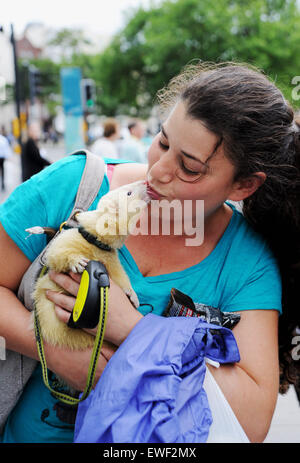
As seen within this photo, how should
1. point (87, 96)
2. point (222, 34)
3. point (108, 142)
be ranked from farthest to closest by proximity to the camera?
1. point (222, 34)
2. point (87, 96)
3. point (108, 142)

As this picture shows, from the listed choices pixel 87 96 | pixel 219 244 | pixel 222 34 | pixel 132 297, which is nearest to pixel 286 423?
pixel 219 244

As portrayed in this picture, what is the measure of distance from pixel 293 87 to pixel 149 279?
4.28 ft

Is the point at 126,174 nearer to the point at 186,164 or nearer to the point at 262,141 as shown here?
the point at 186,164

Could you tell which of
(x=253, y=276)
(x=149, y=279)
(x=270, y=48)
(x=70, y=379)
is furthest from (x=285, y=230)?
(x=270, y=48)

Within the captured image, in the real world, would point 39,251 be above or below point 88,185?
below

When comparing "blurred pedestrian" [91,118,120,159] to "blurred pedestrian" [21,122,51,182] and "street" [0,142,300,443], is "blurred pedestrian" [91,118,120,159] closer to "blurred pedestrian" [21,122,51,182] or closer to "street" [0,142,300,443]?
"blurred pedestrian" [21,122,51,182]

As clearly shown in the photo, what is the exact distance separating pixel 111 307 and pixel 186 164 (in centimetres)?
56

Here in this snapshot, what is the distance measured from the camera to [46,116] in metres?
74.2

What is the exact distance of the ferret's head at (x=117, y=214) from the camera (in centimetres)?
148

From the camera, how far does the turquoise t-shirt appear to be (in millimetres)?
1513

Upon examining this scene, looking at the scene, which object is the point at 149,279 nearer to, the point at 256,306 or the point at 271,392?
the point at 256,306

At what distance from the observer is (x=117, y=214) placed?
1.53 meters

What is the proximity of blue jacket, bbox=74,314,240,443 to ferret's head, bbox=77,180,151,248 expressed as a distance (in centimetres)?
36

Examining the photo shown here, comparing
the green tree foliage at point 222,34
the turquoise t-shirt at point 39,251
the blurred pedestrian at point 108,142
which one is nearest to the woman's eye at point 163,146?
the turquoise t-shirt at point 39,251
